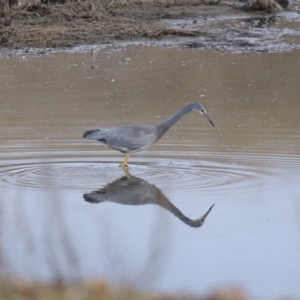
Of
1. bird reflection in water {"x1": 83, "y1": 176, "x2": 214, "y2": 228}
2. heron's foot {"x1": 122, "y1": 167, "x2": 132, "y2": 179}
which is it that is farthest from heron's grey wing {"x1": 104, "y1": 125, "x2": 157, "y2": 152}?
bird reflection in water {"x1": 83, "y1": 176, "x2": 214, "y2": 228}

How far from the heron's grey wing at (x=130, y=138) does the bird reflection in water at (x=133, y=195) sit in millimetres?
455

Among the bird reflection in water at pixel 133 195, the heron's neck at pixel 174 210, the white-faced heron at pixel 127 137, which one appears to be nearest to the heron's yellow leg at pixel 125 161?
the white-faced heron at pixel 127 137

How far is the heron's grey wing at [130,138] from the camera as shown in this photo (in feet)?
26.7

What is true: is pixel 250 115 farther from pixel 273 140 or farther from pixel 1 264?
pixel 1 264

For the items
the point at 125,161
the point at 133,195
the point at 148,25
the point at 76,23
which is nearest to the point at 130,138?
the point at 125,161

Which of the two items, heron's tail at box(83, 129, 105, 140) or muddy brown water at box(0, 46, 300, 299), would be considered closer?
muddy brown water at box(0, 46, 300, 299)

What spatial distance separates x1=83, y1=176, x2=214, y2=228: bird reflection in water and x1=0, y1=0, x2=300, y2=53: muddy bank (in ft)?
24.3

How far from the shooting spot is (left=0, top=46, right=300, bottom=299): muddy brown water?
206 inches

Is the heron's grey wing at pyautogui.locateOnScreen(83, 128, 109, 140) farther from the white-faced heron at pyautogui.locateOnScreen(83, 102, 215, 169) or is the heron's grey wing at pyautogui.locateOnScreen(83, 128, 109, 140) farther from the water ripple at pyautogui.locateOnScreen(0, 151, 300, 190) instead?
the water ripple at pyautogui.locateOnScreen(0, 151, 300, 190)

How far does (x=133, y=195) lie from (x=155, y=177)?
20.7 inches

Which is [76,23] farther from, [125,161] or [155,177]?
[155,177]

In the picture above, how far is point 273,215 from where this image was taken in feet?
21.3

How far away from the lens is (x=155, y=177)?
7723 mm

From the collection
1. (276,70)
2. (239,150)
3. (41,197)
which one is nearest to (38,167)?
(41,197)
